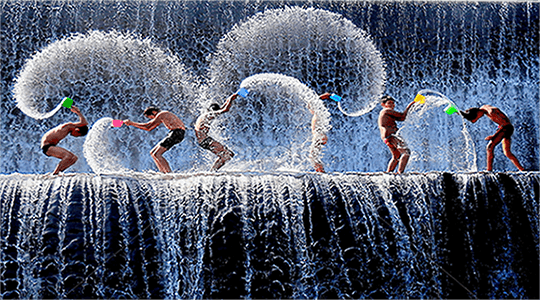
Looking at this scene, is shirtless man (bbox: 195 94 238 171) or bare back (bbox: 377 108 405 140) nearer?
shirtless man (bbox: 195 94 238 171)

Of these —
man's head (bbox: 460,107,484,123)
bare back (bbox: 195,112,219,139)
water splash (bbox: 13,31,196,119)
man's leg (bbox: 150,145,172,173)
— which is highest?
water splash (bbox: 13,31,196,119)

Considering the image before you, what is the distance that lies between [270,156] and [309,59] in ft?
6.76

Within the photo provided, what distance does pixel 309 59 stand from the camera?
416 inches

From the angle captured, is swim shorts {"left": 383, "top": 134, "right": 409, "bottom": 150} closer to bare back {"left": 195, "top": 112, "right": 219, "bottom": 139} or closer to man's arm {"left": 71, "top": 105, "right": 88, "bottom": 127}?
bare back {"left": 195, "top": 112, "right": 219, "bottom": 139}

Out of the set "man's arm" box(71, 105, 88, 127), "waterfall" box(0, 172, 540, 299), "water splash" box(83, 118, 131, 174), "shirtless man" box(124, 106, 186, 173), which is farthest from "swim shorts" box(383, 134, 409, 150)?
"water splash" box(83, 118, 131, 174)

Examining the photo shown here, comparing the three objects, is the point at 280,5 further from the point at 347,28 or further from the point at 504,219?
the point at 504,219

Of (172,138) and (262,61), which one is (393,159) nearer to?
(172,138)

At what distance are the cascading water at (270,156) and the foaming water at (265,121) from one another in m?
0.03

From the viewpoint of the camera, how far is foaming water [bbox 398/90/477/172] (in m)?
10.2

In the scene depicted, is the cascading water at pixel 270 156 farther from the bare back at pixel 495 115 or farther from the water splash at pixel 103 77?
the bare back at pixel 495 115

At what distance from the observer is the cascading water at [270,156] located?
508 cm

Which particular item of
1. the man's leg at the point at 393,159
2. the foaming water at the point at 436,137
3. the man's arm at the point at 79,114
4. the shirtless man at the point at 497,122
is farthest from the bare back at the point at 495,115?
the man's arm at the point at 79,114

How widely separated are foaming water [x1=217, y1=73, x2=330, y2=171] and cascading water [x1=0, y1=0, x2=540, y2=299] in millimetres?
32

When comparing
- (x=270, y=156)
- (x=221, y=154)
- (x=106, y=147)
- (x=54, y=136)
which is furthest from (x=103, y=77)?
(x=221, y=154)
